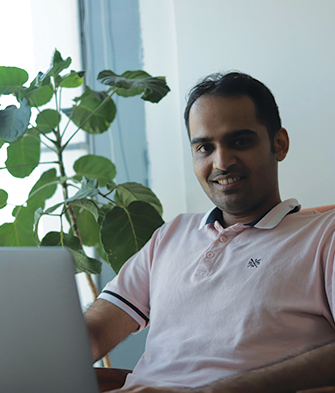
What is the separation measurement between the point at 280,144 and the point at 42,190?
104 cm

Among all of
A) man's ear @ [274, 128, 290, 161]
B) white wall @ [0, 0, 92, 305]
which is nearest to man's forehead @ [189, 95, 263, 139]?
man's ear @ [274, 128, 290, 161]

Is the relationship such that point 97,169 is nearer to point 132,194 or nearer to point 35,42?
point 132,194

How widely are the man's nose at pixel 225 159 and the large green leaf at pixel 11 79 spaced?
0.89 m

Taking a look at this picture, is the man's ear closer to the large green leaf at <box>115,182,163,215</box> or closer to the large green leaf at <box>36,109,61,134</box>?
the large green leaf at <box>115,182,163,215</box>

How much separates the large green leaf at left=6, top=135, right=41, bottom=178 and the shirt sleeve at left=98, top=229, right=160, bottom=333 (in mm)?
746

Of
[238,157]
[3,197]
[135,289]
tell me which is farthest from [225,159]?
[3,197]

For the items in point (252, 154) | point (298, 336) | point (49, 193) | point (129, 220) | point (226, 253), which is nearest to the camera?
point (298, 336)

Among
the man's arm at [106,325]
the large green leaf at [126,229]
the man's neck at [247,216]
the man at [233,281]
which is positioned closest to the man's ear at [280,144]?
the man at [233,281]

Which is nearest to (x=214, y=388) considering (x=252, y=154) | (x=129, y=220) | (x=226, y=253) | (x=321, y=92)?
(x=226, y=253)

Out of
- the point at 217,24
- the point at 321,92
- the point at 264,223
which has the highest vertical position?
the point at 217,24

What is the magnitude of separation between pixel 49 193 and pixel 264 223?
1.06m

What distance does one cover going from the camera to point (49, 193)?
1768mm

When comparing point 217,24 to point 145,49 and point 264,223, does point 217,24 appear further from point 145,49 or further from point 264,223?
point 264,223

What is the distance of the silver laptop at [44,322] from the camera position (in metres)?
0.52
